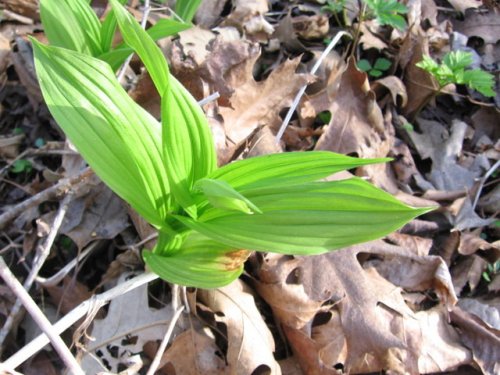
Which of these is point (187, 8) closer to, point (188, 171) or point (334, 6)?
point (334, 6)

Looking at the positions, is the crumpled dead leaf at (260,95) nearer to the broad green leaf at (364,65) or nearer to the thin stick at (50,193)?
the broad green leaf at (364,65)

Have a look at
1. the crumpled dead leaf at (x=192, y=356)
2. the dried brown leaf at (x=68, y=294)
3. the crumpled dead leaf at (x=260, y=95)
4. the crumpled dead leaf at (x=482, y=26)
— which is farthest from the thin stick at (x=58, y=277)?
the crumpled dead leaf at (x=482, y=26)

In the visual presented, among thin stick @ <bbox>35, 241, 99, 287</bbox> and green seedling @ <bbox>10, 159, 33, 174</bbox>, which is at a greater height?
green seedling @ <bbox>10, 159, 33, 174</bbox>

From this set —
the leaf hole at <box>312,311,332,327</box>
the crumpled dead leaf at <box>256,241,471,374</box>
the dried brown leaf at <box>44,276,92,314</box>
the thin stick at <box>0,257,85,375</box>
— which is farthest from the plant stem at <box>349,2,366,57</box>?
the thin stick at <box>0,257,85,375</box>

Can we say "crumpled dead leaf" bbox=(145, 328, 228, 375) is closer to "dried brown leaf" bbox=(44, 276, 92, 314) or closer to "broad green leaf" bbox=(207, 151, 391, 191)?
"dried brown leaf" bbox=(44, 276, 92, 314)

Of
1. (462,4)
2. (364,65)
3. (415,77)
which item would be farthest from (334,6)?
(462,4)

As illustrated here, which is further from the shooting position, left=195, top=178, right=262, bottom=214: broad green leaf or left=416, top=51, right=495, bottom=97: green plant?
left=416, top=51, right=495, bottom=97: green plant

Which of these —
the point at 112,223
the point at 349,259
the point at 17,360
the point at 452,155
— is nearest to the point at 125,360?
the point at 17,360
